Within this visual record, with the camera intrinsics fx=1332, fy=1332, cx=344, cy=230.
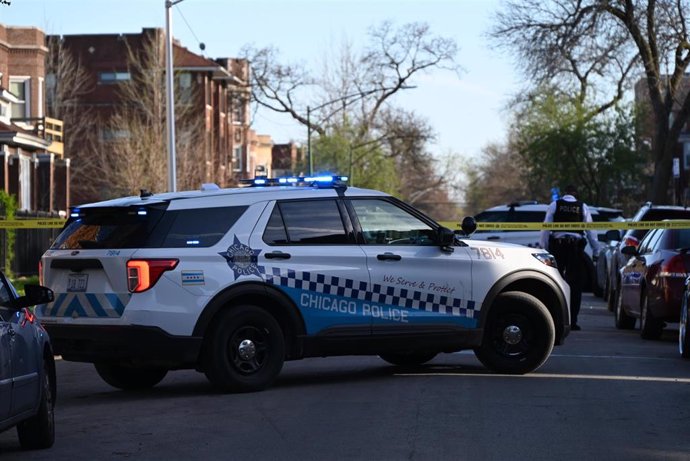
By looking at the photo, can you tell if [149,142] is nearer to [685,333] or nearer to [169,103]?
[169,103]

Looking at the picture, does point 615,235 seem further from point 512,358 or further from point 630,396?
point 630,396

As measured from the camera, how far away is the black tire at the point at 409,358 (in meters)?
13.5

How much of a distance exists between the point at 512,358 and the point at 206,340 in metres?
3.16

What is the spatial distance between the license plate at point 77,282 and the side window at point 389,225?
2.56m

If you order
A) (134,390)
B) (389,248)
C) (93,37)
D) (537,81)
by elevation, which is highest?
(93,37)

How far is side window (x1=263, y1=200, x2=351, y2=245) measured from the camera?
11766 millimetres

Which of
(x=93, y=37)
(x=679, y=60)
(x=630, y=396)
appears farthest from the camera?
(x=93, y=37)

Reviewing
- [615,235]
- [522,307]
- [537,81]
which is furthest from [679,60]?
[522,307]

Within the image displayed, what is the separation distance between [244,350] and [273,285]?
2.02 ft

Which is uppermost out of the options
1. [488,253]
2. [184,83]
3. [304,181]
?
[184,83]

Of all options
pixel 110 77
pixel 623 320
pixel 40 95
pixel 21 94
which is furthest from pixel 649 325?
pixel 110 77

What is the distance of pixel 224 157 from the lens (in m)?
76.5

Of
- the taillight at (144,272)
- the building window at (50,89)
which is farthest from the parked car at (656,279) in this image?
the building window at (50,89)

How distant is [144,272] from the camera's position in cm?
1101
